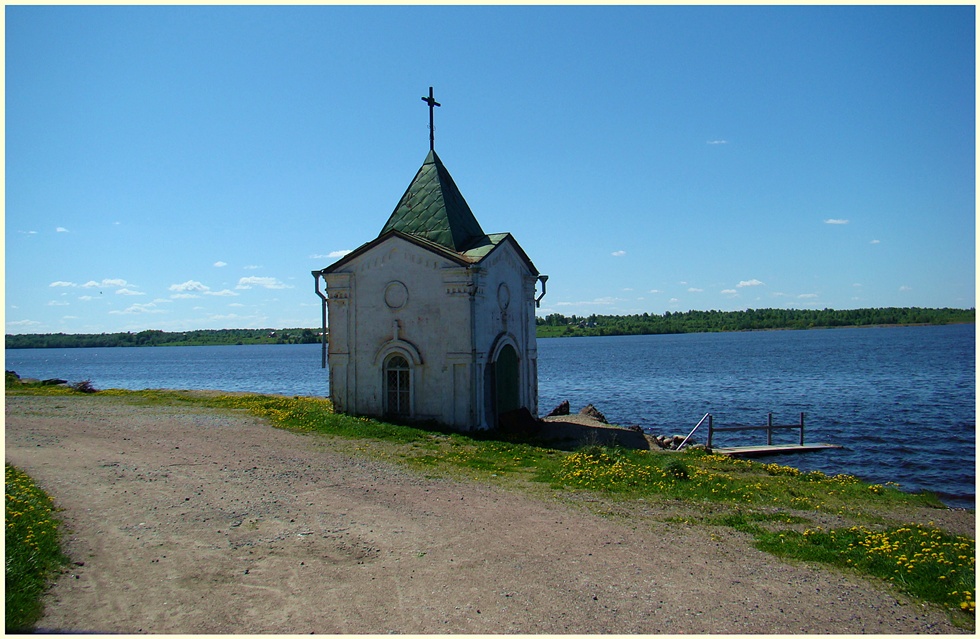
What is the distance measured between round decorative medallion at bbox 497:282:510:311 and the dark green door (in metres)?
1.18

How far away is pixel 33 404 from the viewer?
88.2ft

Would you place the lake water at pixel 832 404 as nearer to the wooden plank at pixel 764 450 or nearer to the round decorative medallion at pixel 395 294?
the wooden plank at pixel 764 450

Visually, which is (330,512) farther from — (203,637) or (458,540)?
(203,637)

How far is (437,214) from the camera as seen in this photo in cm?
2155

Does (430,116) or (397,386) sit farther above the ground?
(430,116)

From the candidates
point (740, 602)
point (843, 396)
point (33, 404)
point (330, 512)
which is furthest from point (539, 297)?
Answer: point (843, 396)

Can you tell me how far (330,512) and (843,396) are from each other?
1561 inches

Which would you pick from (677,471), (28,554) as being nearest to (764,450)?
(677,471)

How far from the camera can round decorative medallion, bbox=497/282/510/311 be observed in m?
21.0

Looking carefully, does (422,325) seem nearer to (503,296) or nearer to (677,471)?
(503,296)

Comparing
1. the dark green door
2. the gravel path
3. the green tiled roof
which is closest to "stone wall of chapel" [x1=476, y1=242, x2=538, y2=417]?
the dark green door

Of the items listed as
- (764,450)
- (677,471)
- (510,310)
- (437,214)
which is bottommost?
(764,450)

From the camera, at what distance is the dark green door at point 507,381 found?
20797 mm

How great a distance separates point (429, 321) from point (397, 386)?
218 cm
